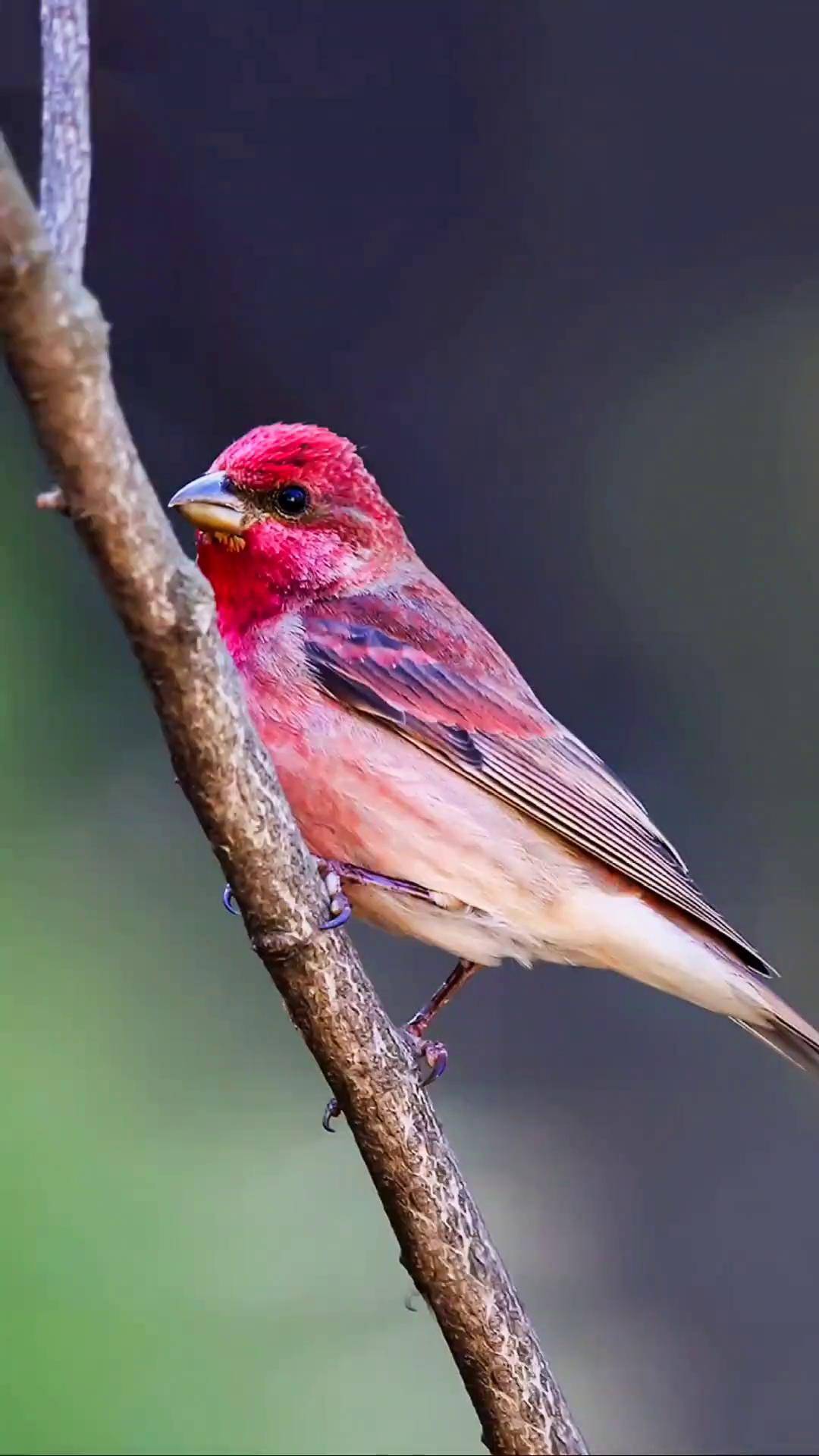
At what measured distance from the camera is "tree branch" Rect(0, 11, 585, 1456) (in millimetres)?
849

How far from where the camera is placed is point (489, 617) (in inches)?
110

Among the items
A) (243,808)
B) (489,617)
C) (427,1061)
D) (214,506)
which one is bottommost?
(243,808)

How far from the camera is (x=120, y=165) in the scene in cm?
273

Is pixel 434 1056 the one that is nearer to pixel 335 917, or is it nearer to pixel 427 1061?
pixel 427 1061

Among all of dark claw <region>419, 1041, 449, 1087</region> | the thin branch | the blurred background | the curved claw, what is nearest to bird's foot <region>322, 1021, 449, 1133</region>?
dark claw <region>419, 1041, 449, 1087</region>

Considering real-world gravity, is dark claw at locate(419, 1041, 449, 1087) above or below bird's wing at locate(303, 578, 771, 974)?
below

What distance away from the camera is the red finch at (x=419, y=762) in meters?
1.58

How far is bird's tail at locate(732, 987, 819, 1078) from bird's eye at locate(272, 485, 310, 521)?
0.71 m

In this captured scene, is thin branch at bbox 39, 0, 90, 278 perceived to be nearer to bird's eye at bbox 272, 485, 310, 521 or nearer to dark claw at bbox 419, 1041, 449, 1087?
bird's eye at bbox 272, 485, 310, 521

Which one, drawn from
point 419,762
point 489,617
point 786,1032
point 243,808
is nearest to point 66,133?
point 243,808

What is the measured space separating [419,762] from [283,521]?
11.2 inches

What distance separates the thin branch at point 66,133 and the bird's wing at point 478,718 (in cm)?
62

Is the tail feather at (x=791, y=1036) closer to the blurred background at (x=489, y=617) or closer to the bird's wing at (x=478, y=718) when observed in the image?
the bird's wing at (x=478, y=718)

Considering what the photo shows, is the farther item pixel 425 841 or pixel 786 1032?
pixel 786 1032
